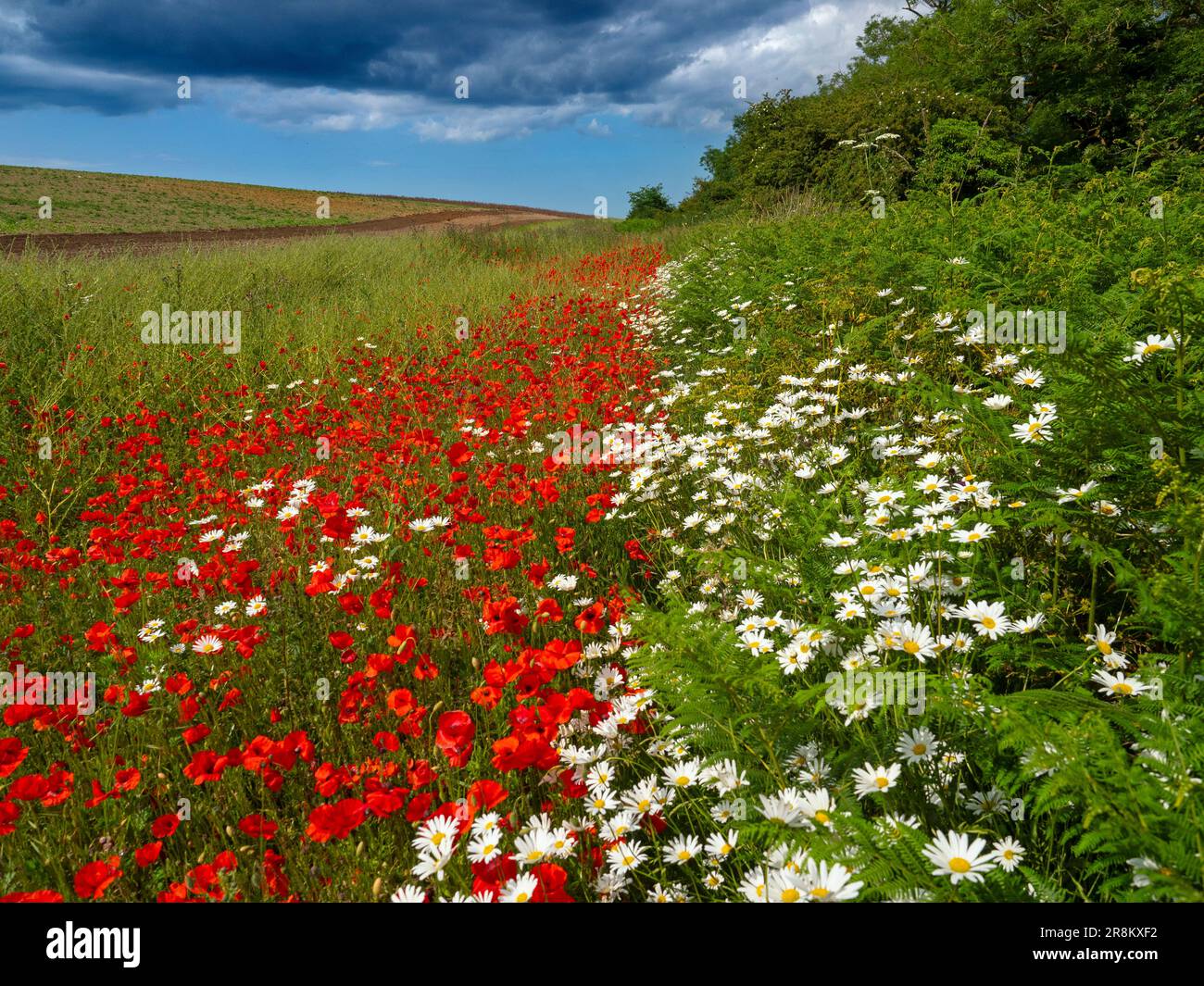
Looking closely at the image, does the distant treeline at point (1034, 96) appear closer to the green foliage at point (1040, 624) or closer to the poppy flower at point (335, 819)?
the green foliage at point (1040, 624)

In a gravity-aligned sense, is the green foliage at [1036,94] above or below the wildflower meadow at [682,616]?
above

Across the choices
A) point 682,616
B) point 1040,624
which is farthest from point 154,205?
point 1040,624

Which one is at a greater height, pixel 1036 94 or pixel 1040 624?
pixel 1036 94

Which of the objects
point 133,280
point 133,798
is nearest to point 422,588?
point 133,798

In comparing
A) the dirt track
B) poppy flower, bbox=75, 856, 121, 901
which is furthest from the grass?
poppy flower, bbox=75, 856, 121, 901

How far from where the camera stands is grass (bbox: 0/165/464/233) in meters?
30.4

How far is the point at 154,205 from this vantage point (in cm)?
3988

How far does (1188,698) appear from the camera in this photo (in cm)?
143

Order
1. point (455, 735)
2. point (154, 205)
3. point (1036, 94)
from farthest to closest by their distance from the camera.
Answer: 1. point (154, 205)
2. point (1036, 94)
3. point (455, 735)

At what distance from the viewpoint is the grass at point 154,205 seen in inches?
1195

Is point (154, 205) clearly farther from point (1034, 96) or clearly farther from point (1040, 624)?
point (1040, 624)

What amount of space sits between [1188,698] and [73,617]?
13.0ft

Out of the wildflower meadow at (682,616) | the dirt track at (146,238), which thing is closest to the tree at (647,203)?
the dirt track at (146,238)

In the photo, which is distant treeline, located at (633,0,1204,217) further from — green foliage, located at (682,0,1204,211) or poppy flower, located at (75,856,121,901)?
poppy flower, located at (75,856,121,901)
